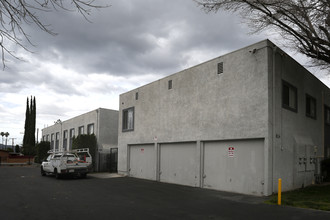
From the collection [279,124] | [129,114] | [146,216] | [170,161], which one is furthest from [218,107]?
[129,114]

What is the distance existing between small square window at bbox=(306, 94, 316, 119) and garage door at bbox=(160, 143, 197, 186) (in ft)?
21.8

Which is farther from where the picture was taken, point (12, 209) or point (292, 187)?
point (292, 187)

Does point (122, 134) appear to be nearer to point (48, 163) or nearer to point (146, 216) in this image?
point (48, 163)

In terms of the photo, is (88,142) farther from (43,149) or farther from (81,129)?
(43,149)

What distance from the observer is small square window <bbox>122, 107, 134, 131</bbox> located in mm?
22686

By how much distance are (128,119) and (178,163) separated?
7.28 meters

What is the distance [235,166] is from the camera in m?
14.0

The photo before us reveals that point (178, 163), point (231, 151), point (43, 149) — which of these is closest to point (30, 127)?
point (43, 149)

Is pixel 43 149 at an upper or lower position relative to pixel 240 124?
lower

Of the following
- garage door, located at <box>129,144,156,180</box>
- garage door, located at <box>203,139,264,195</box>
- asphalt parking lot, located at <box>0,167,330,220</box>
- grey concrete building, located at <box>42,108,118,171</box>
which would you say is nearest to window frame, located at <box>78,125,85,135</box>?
grey concrete building, located at <box>42,108,118,171</box>

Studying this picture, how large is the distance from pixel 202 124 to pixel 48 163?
12.2m

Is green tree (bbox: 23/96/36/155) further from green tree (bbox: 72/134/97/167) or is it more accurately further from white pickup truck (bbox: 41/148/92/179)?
white pickup truck (bbox: 41/148/92/179)

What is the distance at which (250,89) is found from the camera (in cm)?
1366

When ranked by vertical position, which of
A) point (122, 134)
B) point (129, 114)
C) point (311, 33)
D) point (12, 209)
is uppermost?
point (311, 33)
